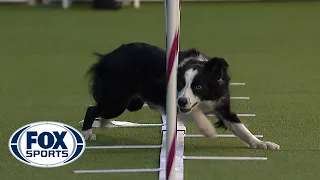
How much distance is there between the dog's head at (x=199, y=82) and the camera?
16.4 ft

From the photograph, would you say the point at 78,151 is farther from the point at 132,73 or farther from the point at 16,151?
the point at 132,73

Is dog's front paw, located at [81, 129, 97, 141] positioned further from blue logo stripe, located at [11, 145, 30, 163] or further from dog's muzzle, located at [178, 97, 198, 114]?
dog's muzzle, located at [178, 97, 198, 114]

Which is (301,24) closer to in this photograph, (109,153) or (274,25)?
(274,25)

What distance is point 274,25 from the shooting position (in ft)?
45.4

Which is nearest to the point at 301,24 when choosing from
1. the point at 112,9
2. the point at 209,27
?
the point at 209,27

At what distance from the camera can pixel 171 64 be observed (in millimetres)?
3945

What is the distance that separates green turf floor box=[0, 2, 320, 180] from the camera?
5094mm

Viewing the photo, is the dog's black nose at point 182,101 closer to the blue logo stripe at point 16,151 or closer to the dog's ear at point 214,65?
the dog's ear at point 214,65

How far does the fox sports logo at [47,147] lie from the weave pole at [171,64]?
4.23ft

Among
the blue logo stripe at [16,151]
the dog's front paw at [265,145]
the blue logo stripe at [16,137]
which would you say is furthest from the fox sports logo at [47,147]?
the dog's front paw at [265,145]

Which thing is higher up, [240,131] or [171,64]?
[171,64]

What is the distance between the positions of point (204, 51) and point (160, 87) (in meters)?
5.66

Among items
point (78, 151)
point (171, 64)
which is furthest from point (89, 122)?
point (171, 64)

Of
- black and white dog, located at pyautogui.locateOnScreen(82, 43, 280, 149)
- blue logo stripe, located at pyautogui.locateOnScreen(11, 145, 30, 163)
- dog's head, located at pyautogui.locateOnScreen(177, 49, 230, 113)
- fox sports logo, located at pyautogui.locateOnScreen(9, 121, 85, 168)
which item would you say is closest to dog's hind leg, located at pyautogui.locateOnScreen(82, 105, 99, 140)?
black and white dog, located at pyautogui.locateOnScreen(82, 43, 280, 149)
